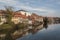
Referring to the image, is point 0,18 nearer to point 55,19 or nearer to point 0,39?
point 0,39

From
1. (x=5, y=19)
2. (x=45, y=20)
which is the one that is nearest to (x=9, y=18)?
(x=5, y=19)

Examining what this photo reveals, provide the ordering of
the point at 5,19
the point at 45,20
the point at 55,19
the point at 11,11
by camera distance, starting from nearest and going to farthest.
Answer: the point at 5,19 < the point at 11,11 < the point at 45,20 < the point at 55,19

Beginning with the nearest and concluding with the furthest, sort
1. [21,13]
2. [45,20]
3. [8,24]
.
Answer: [8,24]
[21,13]
[45,20]

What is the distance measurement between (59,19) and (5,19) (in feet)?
93.0

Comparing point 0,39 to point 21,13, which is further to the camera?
point 21,13

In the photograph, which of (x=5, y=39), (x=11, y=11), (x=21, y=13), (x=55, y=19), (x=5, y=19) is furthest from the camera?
(x=55, y=19)

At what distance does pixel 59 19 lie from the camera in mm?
49250

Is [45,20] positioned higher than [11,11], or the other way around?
[11,11]

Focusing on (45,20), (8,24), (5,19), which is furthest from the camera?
(45,20)

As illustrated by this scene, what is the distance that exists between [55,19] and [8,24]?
90.4ft

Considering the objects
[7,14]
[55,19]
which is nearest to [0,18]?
[7,14]

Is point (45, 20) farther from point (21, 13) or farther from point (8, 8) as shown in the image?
point (8, 8)

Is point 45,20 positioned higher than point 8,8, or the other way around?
point 8,8

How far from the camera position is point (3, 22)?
73.5 ft
